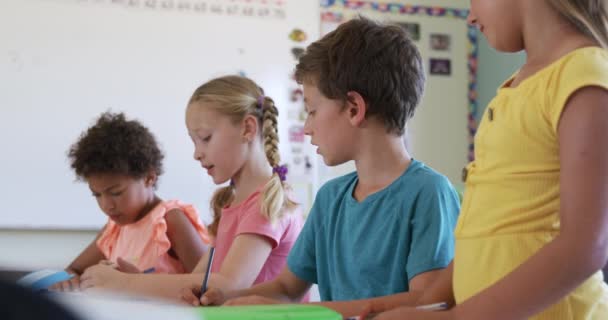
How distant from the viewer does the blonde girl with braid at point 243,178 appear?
1479 millimetres

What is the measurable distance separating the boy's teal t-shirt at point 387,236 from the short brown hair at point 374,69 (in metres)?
0.10

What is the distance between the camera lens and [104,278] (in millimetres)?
1538

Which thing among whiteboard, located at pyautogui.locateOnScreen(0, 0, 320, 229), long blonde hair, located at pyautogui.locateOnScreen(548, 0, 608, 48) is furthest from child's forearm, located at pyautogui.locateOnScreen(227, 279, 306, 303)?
whiteboard, located at pyautogui.locateOnScreen(0, 0, 320, 229)

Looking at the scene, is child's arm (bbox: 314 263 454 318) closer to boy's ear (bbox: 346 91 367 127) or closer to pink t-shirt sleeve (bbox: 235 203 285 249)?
boy's ear (bbox: 346 91 367 127)

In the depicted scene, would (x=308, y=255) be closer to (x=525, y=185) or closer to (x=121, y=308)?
(x=525, y=185)

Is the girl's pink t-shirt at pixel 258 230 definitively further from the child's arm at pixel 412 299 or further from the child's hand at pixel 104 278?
the child's arm at pixel 412 299

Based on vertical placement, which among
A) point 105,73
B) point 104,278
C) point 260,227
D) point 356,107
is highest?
point 105,73

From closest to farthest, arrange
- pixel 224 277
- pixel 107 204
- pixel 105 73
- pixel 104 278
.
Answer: pixel 224 277, pixel 104 278, pixel 107 204, pixel 105 73

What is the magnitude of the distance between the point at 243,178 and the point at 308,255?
1.55 feet

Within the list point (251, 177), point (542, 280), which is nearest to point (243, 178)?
point (251, 177)

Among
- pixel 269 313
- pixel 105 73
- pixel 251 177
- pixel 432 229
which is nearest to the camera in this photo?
pixel 269 313

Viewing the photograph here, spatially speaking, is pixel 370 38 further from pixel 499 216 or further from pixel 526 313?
pixel 526 313

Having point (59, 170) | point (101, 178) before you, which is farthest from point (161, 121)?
point (101, 178)

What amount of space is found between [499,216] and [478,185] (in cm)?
6
